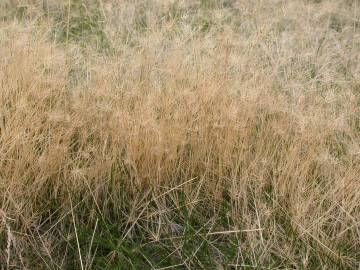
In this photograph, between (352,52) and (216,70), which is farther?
(352,52)

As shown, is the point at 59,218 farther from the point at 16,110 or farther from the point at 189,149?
the point at 189,149

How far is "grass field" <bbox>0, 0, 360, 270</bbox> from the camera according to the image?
1.62 metres

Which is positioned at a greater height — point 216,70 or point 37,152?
point 216,70

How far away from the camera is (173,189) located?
175cm

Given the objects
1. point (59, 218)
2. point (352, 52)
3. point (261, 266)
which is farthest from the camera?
point (352, 52)

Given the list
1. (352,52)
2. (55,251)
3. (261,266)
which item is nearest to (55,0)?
(352,52)

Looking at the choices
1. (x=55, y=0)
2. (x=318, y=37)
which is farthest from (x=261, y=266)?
(x=55, y=0)

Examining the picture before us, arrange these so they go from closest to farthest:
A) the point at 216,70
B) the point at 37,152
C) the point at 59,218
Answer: the point at 59,218, the point at 37,152, the point at 216,70

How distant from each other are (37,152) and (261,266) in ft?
2.80

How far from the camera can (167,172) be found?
179cm

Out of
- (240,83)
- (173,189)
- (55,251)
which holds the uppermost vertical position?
(240,83)

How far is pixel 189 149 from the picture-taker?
1907 millimetres

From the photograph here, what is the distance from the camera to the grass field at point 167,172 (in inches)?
64.0

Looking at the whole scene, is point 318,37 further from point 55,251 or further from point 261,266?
point 55,251
